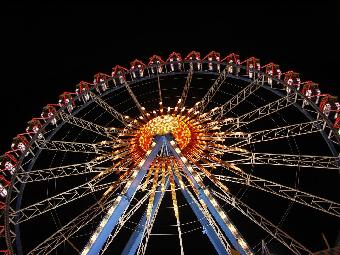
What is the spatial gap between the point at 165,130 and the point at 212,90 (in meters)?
4.28

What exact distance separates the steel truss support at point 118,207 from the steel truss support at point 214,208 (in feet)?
3.14

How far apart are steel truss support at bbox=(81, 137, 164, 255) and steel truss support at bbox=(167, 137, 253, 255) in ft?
3.14

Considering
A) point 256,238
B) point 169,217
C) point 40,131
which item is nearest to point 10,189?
point 40,131

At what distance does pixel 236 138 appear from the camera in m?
19.6

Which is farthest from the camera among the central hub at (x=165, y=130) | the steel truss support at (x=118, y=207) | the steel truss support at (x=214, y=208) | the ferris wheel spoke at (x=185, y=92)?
the ferris wheel spoke at (x=185, y=92)

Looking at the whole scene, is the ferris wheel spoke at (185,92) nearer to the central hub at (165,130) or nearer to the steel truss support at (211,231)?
the central hub at (165,130)

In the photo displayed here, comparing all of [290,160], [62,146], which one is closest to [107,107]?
[62,146]

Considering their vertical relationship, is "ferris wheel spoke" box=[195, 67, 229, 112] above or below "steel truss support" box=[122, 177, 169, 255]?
above

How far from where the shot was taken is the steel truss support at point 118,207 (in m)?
14.7

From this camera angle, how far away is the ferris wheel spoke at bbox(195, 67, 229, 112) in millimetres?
20688

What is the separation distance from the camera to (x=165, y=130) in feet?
60.5

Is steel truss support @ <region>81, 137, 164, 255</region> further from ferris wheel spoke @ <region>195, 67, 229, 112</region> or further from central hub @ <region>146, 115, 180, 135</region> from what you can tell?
ferris wheel spoke @ <region>195, 67, 229, 112</region>

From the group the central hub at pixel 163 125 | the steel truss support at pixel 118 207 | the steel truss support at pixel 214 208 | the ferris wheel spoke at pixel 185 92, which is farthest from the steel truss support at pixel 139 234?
the ferris wheel spoke at pixel 185 92

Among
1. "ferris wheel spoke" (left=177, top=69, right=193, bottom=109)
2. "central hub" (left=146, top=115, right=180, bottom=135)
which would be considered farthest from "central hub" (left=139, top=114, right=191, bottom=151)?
"ferris wheel spoke" (left=177, top=69, right=193, bottom=109)
